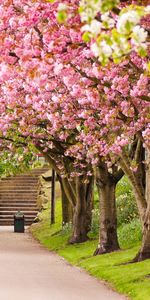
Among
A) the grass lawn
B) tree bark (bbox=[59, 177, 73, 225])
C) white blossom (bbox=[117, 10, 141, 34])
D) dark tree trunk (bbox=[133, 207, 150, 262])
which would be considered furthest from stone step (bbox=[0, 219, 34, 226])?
white blossom (bbox=[117, 10, 141, 34])

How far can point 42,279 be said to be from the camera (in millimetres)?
19312

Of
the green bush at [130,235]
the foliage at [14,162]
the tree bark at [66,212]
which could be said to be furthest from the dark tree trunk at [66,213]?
the green bush at [130,235]

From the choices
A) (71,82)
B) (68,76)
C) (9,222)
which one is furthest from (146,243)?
(9,222)

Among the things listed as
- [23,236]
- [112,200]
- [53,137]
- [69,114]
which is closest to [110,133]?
[69,114]

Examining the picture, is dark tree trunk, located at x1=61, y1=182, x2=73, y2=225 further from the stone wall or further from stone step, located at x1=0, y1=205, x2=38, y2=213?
stone step, located at x1=0, y1=205, x2=38, y2=213

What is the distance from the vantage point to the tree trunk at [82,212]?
3084 cm

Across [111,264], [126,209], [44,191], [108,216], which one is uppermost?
[44,191]

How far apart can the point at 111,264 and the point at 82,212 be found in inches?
390

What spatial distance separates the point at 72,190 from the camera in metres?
32.6

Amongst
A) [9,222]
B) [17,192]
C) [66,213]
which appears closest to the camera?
[66,213]

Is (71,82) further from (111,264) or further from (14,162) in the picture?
(14,162)

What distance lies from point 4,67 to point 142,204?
7269 mm

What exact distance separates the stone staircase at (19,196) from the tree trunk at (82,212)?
55.8 ft

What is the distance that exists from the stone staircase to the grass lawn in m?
11.7
